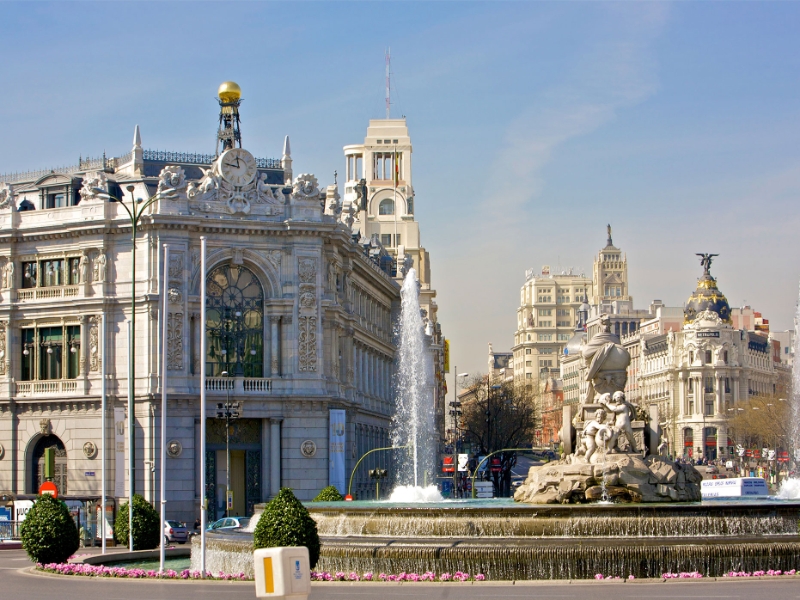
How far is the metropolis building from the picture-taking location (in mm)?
71312

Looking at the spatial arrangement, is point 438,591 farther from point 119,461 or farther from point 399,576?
point 119,461

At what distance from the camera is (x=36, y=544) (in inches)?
1495

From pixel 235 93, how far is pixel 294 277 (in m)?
15.0

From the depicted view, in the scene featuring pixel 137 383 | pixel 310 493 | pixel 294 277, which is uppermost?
pixel 294 277

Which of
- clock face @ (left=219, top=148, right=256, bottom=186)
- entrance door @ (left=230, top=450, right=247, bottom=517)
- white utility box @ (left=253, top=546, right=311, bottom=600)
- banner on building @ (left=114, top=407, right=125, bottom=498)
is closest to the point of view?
white utility box @ (left=253, top=546, right=311, bottom=600)

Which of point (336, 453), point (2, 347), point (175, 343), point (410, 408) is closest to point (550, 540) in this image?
point (336, 453)

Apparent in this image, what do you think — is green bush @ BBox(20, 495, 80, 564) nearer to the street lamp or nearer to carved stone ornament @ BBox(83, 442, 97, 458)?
the street lamp

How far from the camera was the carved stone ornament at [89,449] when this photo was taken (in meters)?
72.5

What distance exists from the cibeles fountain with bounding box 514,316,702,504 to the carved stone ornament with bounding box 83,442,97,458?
36446 mm

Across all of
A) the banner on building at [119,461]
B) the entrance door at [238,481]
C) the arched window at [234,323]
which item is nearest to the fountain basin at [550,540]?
the banner on building at [119,461]

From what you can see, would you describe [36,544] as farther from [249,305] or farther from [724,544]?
[249,305]

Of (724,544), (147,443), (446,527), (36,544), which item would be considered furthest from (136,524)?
(147,443)

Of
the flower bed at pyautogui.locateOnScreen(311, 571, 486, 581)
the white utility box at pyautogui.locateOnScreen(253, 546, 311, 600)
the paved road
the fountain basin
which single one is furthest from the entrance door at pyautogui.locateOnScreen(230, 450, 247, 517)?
the white utility box at pyautogui.locateOnScreen(253, 546, 311, 600)

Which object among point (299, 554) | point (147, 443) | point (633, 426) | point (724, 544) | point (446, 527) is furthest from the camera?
point (147, 443)
